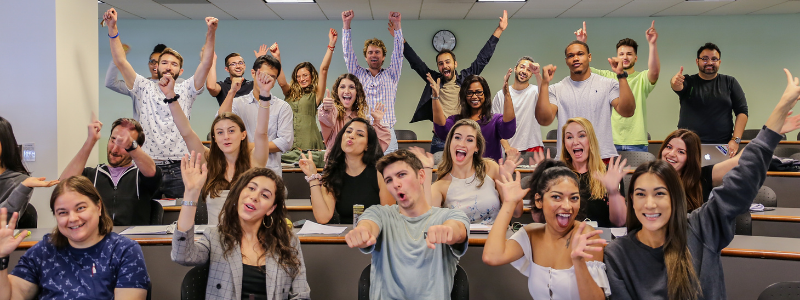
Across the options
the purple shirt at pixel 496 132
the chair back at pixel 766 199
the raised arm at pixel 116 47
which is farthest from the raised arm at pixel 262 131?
the chair back at pixel 766 199

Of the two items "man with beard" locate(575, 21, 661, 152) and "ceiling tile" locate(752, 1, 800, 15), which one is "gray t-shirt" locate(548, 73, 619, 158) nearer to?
"man with beard" locate(575, 21, 661, 152)

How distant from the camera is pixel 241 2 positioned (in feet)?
22.7

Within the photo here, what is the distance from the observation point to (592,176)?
270cm

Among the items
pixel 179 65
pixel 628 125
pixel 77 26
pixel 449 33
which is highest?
pixel 449 33

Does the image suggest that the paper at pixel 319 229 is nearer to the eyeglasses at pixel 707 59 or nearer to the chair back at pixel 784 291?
the chair back at pixel 784 291

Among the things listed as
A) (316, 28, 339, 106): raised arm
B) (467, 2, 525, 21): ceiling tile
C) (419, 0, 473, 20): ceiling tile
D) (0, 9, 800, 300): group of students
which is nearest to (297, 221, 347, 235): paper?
(0, 9, 800, 300): group of students

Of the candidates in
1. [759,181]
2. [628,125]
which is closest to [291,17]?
[628,125]

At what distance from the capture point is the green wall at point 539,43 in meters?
8.12

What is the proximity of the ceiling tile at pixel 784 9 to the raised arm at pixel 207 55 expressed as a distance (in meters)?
7.62

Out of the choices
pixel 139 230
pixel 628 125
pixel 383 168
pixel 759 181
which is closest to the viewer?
pixel 759 181

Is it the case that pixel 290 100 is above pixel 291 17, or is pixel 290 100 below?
below

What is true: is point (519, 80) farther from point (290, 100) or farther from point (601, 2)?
point (601, 2)

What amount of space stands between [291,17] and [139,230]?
6.00 m

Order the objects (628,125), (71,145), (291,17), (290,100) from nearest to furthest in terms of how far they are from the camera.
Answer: (71,145)
(628,125)
(290,100)
(291,17)
